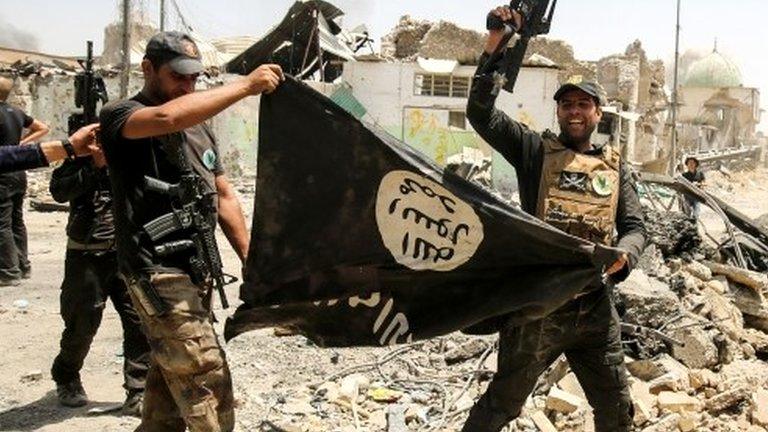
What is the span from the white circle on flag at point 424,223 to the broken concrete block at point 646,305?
2392mm

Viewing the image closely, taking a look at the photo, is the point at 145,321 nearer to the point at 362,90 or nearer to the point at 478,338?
the point at 478,338

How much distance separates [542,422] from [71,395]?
8.41 feet

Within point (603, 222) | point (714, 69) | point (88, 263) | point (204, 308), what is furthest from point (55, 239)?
point (714, 69)

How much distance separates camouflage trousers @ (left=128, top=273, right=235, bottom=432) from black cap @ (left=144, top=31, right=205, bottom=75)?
78 centimetres

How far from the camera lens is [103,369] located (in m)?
4.97

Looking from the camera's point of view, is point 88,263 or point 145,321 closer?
point 145,321

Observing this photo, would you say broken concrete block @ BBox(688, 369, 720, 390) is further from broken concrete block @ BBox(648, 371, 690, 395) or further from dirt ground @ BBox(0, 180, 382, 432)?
dirt ground @ BBox(0, 180, 382, 432)

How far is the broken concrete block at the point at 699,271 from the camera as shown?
6.82 meters

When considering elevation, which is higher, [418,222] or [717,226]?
[418,222]

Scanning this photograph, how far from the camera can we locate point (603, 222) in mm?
3168

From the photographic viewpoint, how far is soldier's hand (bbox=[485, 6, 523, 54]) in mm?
3082

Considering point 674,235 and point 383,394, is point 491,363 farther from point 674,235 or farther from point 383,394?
point 674,235

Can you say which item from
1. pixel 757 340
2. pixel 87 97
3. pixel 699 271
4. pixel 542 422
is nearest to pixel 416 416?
pixel 542 422

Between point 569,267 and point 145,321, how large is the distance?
164 centimetres
